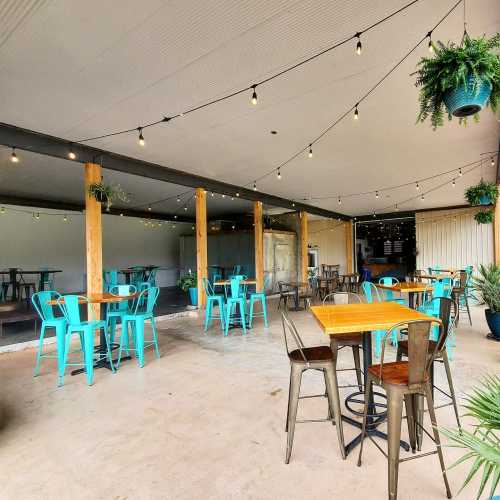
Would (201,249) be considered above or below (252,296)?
above

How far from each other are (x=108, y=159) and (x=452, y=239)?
12549mm

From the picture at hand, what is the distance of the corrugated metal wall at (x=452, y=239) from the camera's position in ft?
39.8

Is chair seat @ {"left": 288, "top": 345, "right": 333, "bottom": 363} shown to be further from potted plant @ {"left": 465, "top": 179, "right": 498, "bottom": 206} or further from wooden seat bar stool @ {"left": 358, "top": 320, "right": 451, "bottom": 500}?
potted plant @ {"left": 465, "top": 179, "right": 498, "bottom": 206}

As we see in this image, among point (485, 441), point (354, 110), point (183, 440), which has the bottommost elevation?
point (183, 440)

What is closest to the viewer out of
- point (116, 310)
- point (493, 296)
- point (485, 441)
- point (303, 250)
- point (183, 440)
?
point (485, 441)

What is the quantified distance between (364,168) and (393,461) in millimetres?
6667

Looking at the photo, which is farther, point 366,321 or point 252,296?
point 252,296

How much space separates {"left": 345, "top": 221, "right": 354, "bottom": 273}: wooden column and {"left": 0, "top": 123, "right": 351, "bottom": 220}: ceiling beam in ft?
23.7

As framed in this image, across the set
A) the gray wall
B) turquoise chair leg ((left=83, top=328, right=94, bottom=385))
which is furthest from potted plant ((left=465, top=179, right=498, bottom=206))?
the gray wall

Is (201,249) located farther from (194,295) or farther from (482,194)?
(482,194)

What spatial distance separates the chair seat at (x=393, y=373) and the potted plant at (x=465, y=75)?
1666 mm

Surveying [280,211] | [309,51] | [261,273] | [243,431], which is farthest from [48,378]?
[280,211]

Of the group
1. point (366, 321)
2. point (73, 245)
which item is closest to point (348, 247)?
point (73, 245)

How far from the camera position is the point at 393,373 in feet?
6.77
